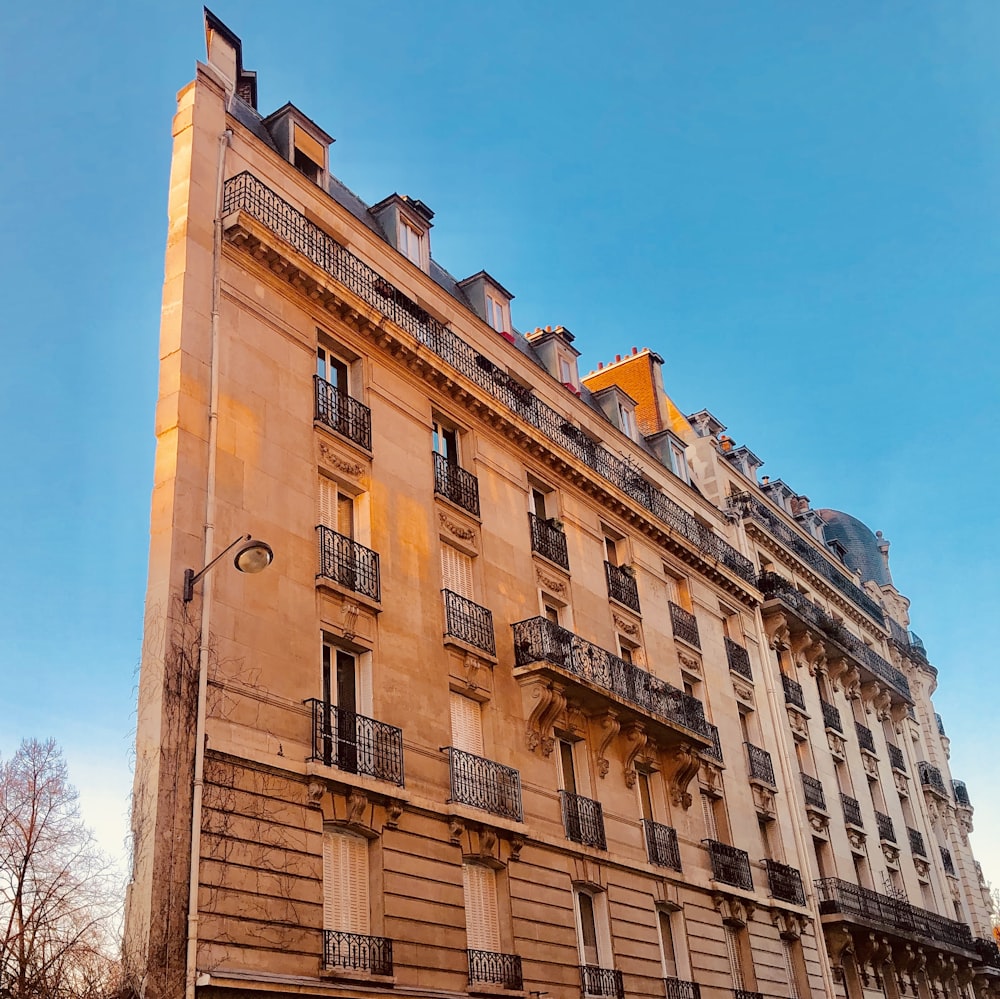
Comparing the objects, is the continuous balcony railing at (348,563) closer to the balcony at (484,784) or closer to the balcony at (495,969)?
the balcony at (484,784)

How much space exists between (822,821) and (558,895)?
1504cm

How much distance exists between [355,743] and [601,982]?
7.06 meters

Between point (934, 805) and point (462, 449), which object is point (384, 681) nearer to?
point (462, 449)

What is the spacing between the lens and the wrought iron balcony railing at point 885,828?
3738 cm

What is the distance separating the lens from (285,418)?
18328 mm

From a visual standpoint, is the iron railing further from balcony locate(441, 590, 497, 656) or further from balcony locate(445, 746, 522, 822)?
→ balcony locate(445, 746, 522, 822)

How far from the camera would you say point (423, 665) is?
1892cm

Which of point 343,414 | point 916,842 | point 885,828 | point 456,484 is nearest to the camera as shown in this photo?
point 343,414

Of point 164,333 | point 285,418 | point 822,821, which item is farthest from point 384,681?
point 822,821

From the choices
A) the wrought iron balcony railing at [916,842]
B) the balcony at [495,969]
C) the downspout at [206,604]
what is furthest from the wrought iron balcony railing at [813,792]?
the downspout at [206,604]

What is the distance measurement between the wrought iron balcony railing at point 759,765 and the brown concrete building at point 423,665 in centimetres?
27

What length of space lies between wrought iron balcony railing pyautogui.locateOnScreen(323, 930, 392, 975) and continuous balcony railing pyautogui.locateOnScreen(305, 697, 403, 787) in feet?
7.10

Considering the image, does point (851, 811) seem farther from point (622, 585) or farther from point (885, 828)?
point (622, 585)

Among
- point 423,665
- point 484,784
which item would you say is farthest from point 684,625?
point 423,665
